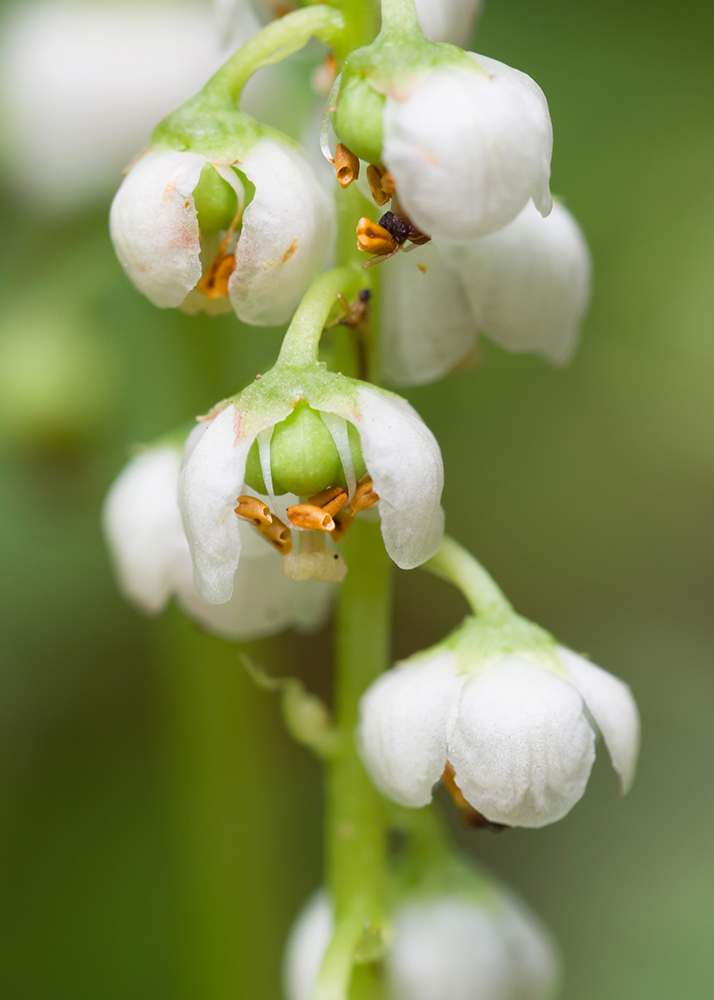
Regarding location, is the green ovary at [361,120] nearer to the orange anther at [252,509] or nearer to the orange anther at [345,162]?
the orange anther at [345,162]

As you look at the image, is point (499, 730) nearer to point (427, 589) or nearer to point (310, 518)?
point (310, 518)

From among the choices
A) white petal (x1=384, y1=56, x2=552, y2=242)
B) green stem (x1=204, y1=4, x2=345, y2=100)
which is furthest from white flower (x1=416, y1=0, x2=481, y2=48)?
white petal (x1=384, y1=56, x2=552, y2=242)

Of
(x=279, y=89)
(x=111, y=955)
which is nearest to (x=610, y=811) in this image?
(x=111, y=955)

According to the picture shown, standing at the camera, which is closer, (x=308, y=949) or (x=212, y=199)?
(x=212, y=199)

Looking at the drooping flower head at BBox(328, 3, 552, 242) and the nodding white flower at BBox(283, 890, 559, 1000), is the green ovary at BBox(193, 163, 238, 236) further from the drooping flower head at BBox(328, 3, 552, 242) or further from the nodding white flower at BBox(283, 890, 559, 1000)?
the nodding white flower at BBox(283, 890, 559, 1000)

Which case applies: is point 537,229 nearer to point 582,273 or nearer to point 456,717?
point 582,273

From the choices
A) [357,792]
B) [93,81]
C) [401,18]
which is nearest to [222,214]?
[401,18]
